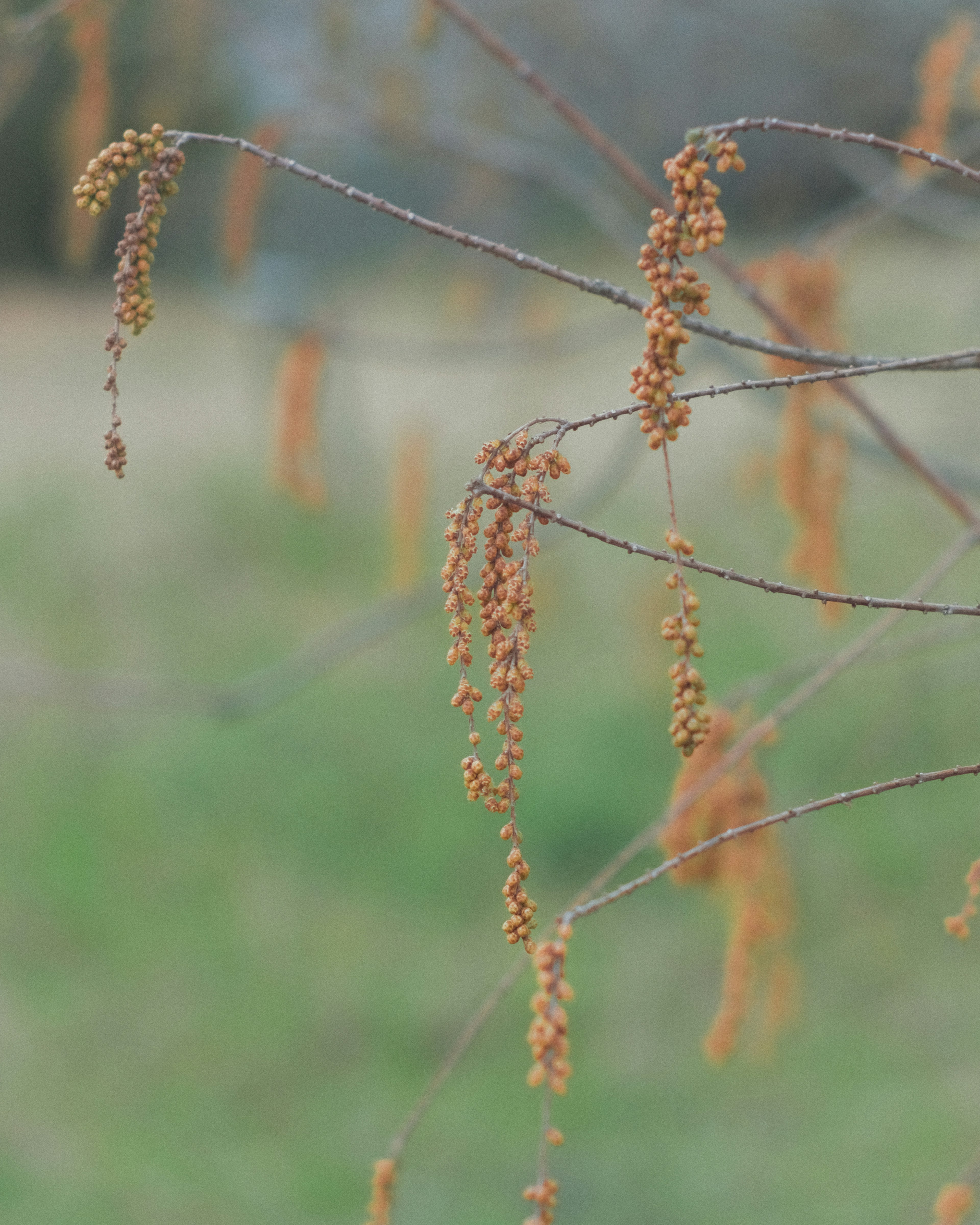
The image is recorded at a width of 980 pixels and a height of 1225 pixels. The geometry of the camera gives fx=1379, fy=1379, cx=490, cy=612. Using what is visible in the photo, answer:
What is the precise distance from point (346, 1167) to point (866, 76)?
282cm

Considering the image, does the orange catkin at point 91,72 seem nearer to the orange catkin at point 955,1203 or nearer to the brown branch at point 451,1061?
the brown branch at point 451,1061

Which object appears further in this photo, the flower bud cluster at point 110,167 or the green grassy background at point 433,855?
the green grassy background at point 433,855

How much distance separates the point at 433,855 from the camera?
4816 mm

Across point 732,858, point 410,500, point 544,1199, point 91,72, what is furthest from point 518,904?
point 410,500

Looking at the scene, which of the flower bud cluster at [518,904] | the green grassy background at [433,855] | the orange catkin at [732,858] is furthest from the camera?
the green grassy background at [433,855]

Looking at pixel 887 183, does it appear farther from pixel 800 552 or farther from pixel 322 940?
pixel 322 940

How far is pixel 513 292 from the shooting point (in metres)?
4.07

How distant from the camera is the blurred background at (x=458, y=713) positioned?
7.99 feet

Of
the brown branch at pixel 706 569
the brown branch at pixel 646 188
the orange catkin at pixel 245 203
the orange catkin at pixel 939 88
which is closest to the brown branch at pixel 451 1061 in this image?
the brown branch at pixel 706 569

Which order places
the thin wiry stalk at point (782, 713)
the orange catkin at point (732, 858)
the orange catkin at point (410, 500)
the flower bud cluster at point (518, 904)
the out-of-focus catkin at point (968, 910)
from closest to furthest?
the flower bud cluster at point (518, 904)
the out-of-focus catkin at point (968, 910)
the thin wiry stalk at point (782, 713)
the orange catkin at point (732, 858)
the orange catkin at point (410, 500)

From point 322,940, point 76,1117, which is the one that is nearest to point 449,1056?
point 76,1117

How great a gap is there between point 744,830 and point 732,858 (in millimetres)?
831

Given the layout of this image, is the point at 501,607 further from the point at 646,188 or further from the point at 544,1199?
the point at 646,188

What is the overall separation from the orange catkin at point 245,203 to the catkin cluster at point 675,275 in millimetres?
1393
